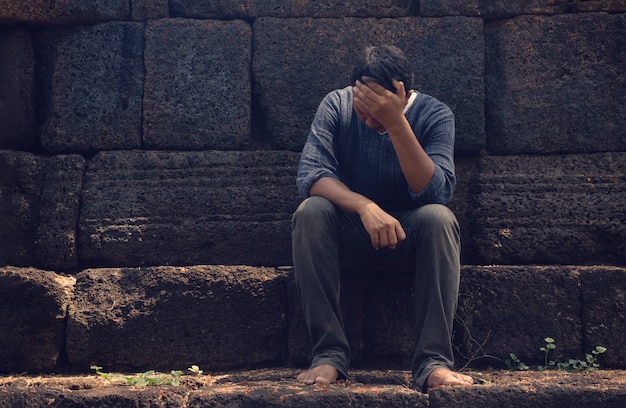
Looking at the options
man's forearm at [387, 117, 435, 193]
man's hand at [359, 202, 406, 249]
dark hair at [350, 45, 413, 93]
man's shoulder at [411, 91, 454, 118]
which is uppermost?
dark hair at [350, 45, 413, 93]

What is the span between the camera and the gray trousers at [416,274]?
3430 mm

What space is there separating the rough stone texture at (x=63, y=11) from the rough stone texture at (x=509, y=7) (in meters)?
1.81

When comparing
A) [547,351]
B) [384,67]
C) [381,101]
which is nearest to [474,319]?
[547,351]

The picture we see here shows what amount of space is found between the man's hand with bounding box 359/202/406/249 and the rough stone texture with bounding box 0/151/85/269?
69.5 inches

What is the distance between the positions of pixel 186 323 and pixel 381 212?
47.4 inches

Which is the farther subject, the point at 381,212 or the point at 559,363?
the point at 559,363

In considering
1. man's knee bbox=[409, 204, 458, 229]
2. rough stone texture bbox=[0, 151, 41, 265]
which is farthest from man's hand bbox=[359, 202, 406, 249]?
rough stone texture bbox=[0, 151, 41, 265]

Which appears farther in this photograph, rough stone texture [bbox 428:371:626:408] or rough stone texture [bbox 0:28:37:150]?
rough stone texture [bbox 0:28:37:150]

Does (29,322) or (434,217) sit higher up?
(434,217)

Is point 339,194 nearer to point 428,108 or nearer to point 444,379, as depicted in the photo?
point 428,108

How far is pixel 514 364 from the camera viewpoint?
158 inches

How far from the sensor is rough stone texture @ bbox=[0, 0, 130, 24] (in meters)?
4.61

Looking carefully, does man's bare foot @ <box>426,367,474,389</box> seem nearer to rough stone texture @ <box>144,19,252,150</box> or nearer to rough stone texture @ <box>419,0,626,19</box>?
rough stone texture @ <box>144,19,252,150</box>

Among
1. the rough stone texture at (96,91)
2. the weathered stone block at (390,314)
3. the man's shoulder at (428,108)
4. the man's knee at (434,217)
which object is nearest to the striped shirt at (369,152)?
the man's shoulder at (428,108)
